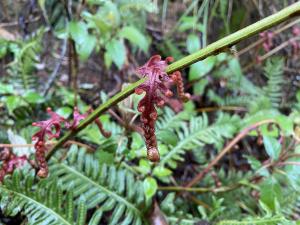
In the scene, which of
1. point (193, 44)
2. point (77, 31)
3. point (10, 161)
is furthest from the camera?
point (193, 44)

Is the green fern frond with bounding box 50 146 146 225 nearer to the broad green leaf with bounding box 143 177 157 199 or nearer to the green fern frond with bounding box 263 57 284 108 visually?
the broad green leaf with bounding box 143 177 157 199

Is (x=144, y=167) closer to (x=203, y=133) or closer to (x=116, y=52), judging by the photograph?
(x=203, y=133)

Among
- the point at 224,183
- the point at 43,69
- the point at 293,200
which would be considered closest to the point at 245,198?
the point at 224,183

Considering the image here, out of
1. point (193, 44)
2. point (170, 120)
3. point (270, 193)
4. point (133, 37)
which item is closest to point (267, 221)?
point (270, 193)

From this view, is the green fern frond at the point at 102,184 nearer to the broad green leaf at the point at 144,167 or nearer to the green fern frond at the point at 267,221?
the broad green leaf at the point at 144,167

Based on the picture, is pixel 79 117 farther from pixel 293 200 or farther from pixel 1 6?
pixel 1 6

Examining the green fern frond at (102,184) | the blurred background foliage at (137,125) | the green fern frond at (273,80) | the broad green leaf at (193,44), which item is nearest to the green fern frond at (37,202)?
the blurred background foliage at (137,125)

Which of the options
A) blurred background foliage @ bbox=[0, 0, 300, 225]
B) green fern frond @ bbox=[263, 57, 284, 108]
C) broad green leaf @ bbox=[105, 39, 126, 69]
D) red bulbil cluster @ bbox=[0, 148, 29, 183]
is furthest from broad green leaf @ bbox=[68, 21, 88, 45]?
green fern frond @ bbox=[263, 57, 284, 108]
